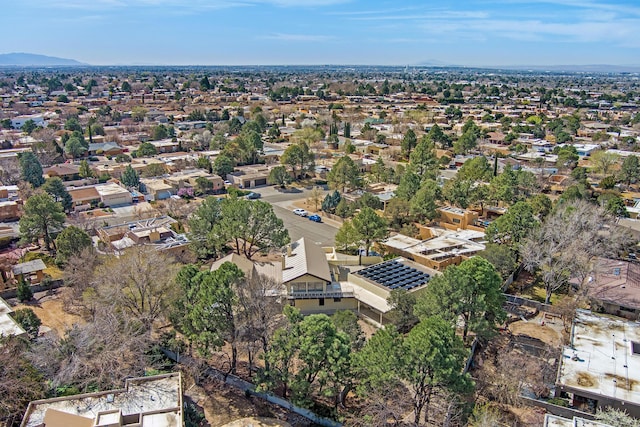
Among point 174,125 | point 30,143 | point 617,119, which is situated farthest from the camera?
point 617,119

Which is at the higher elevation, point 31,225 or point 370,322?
point 31,225

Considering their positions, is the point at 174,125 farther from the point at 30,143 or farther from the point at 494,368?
the point at 494,368

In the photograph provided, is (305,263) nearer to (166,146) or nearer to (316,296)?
(316,296)

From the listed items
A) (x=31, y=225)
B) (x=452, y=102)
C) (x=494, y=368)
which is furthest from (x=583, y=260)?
(x=452, y=102)

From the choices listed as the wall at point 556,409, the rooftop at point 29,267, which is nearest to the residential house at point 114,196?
the rooftop at point 29,267

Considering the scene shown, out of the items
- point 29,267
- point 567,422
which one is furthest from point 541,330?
point 29,267

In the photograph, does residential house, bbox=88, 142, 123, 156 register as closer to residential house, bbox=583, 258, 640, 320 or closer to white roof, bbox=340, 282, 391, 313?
white roof, bbox=340, 282, 391, 313
